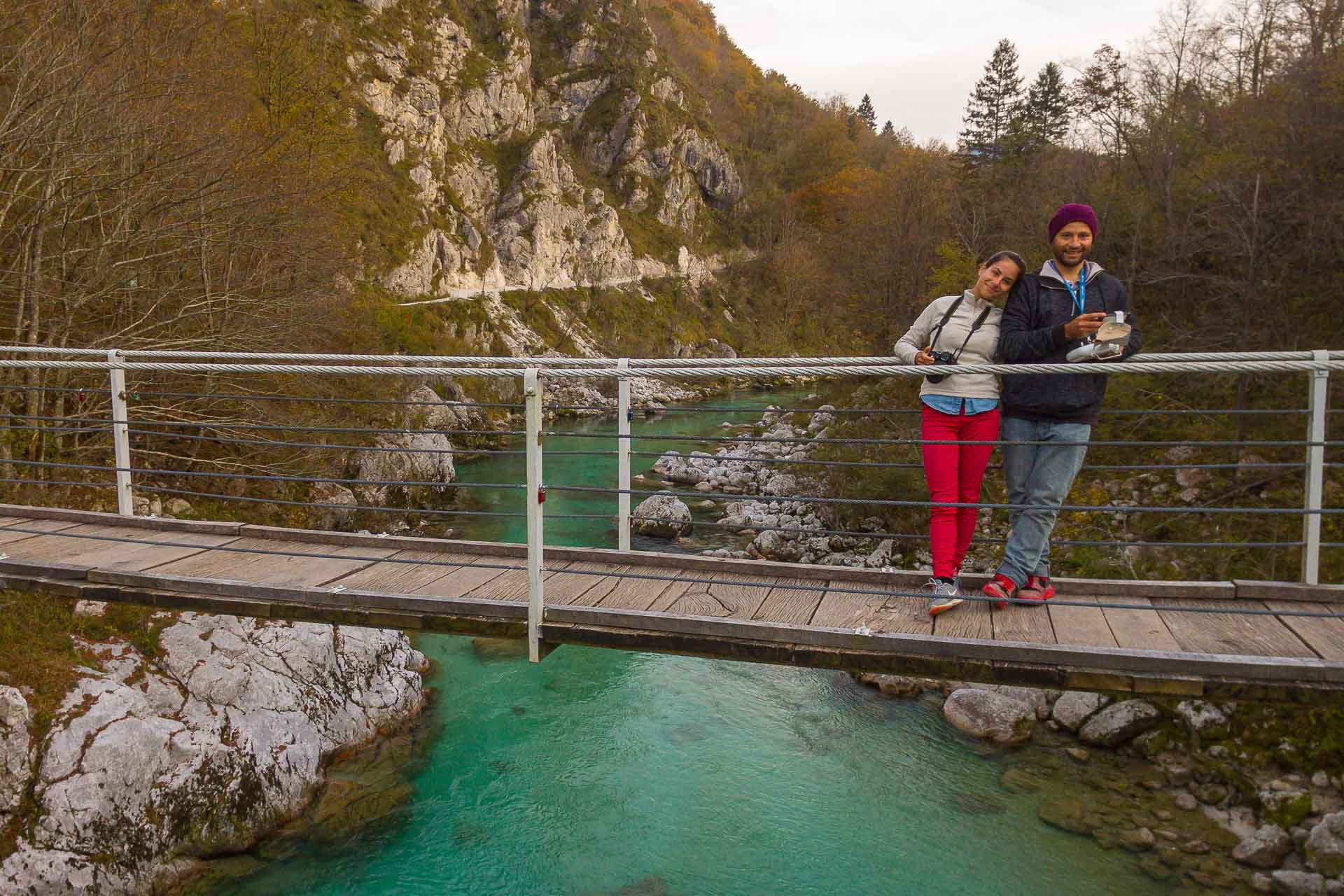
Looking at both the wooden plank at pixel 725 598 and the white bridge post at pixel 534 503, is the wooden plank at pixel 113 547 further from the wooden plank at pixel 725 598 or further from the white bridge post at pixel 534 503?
the wooden plank at pixel 725 598

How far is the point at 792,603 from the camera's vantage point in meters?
3.98

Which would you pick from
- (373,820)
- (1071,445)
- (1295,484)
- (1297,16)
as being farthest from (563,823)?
(1297,16)

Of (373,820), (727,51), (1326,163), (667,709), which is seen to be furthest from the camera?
(727,51)

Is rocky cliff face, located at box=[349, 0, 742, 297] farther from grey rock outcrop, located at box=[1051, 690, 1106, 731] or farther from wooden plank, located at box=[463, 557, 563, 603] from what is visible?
wooden plank, located at box=[463, 557, 563, 603]

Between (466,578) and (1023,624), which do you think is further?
(466,578)

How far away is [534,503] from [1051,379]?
7.28ft

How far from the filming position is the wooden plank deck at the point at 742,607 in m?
3.21

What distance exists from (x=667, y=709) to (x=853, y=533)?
6.84 m

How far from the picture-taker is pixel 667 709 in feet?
33.4

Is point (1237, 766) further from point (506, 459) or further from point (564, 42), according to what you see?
point (564, 42)

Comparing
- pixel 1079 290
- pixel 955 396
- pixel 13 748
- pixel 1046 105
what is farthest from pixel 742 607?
pixel 1046 105

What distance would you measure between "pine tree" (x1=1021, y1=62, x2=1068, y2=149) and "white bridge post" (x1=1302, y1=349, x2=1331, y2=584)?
123 feet

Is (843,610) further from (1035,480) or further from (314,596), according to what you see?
(314,596)

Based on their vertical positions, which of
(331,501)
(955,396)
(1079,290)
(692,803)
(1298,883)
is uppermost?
(1079,290)
